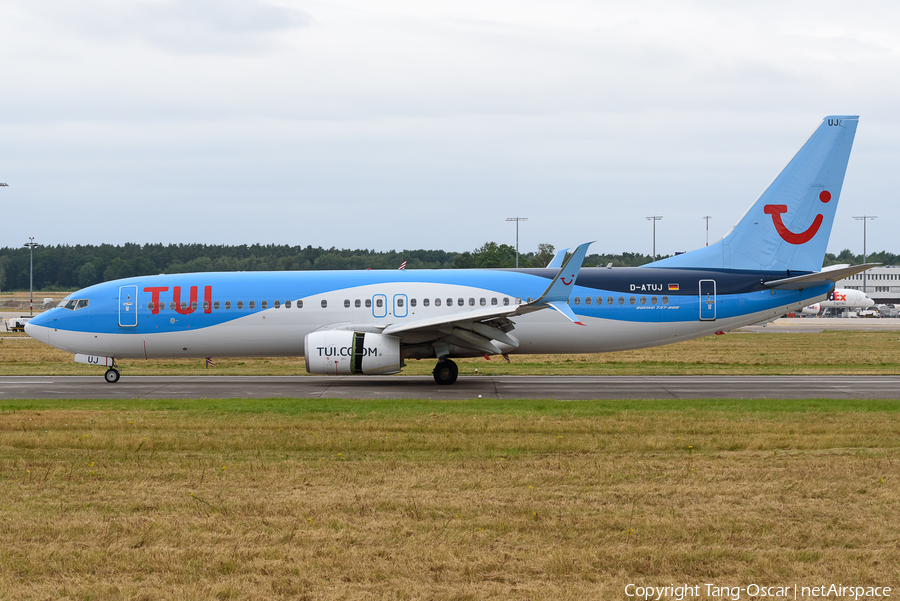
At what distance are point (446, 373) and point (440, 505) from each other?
558 inches

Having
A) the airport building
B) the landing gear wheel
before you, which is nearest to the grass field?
the landing gear wheel

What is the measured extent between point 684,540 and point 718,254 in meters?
18.4

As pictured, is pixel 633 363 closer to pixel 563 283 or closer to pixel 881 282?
pixel 563 283

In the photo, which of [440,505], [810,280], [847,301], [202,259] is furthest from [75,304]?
[847,301]

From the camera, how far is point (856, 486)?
9.45 m

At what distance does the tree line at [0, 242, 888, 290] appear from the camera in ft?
278

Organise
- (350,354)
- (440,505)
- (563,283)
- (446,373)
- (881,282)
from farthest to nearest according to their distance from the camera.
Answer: (881,282), (446,373), (350,354), (563,283), (440,505)

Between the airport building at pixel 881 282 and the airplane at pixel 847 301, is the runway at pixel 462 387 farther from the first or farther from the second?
the airport building at pixel 881 282

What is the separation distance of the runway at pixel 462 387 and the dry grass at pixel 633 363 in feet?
7.18

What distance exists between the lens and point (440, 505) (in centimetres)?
867

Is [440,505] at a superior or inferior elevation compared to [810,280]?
inferior

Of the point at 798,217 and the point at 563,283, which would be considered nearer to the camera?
the point at 563,283

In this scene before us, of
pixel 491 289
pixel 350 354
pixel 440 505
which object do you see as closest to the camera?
pixel 440 505

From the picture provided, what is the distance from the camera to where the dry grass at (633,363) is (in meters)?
27.6
